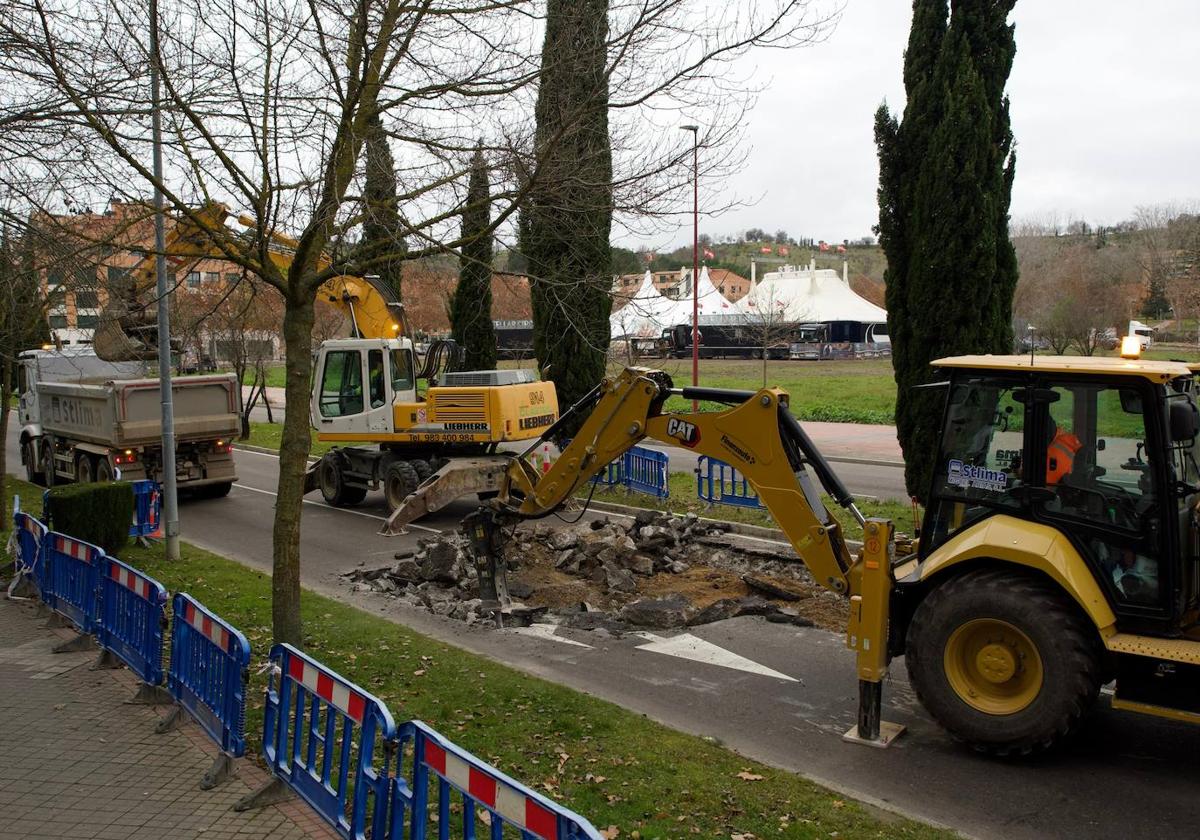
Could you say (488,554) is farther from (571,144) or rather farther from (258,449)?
(258,449)

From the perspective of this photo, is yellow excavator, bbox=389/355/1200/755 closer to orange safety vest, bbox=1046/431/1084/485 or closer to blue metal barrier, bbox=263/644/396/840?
orange safety vest, bbox=1046/431/1084/485

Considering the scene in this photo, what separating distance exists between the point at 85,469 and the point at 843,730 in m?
16.3

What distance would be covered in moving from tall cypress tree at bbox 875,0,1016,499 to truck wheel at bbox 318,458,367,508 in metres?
9.76

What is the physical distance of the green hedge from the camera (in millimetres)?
12586

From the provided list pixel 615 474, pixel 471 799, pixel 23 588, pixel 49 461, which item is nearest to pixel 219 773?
pixel 471 799

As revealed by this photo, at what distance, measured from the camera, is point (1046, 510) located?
22.4 feet

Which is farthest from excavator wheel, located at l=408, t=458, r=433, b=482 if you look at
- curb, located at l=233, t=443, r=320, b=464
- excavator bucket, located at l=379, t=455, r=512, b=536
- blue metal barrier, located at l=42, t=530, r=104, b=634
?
curb, located at l=233, t=443, r=320, b=464

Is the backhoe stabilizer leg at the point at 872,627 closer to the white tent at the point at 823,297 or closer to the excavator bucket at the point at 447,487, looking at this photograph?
the excavator bucket at the point at 447,487

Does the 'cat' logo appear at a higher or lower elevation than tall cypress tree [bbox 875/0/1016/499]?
lower

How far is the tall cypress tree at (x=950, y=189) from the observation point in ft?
45.0

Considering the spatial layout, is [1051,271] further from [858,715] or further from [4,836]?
[4,836]

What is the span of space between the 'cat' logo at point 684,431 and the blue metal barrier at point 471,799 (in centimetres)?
434

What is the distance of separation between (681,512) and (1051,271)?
43174 mm

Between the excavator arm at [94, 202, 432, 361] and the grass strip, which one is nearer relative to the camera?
the grass strip
